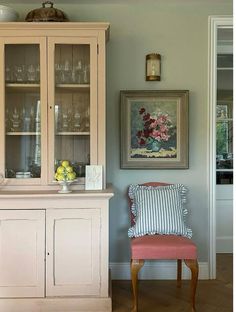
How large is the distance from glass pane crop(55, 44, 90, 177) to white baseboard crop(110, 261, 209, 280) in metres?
1.00

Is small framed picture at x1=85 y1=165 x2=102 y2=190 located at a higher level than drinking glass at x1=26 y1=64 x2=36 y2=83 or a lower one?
lower

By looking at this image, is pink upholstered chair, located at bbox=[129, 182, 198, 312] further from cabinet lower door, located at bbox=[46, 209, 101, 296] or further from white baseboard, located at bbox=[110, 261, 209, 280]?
white baseboard, located at bbox=[110, 261, 209, 280]

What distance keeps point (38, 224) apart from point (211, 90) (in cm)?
185

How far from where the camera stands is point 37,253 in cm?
253

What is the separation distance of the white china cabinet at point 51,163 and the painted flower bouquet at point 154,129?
1.83ft

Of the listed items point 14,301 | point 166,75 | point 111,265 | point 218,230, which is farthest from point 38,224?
point 218,230

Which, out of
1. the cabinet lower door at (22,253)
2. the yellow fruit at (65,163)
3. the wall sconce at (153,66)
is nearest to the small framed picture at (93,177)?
the yellow fruit at (65,163)

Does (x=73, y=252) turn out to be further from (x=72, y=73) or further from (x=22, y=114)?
(x=72, y=73)

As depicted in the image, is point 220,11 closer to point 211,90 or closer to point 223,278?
point 211,90

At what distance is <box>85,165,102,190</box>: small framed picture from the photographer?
2688mm

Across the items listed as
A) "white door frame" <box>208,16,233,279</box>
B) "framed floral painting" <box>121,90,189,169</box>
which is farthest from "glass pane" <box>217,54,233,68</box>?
"framed floral painting" <box>121,90,189,169</box>

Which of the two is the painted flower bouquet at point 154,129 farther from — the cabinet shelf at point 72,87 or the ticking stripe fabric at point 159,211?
the cabinet shelf at point 72,87

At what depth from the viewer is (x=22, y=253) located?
252cm

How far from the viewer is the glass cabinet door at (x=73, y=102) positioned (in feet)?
8.92
